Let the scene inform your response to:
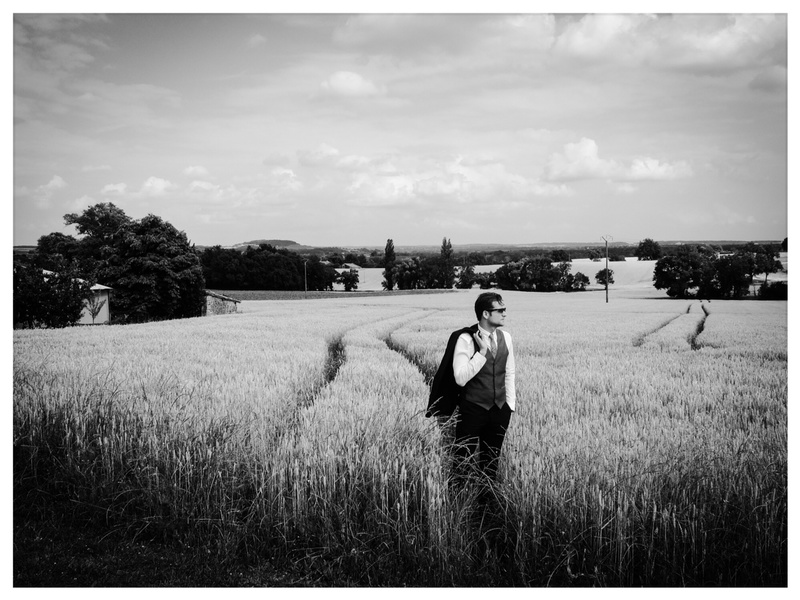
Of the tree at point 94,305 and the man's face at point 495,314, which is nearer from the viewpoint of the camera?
the man's face at point 495,314

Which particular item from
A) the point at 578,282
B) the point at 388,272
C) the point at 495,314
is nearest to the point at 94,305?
the point at 388,272

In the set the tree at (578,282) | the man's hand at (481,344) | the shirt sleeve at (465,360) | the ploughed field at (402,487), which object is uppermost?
the tree at (578,282)

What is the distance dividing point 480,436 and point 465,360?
0.77 meters

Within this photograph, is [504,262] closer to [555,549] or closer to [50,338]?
[50,338]

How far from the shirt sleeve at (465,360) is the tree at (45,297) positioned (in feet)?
79.7

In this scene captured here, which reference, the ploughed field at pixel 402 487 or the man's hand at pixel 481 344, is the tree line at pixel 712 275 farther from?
the man's hand at pixel 481 344

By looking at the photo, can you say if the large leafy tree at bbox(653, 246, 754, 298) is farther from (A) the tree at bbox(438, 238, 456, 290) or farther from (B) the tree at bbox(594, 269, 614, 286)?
(A) the tree at bbox(438, 238, 456, 290)

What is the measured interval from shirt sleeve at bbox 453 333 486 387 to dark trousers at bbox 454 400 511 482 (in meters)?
0.33

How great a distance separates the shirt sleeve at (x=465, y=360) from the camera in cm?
439

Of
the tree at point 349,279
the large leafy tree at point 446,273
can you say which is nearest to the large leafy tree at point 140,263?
the tree at point 349,279

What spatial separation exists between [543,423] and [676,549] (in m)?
2.78

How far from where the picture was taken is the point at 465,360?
14.6 ft

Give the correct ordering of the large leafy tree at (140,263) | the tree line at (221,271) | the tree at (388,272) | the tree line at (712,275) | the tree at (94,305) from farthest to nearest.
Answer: the tree at (388,272) < the large leafy tree at (140,263) < the tree at (94,305) < the tree line at (221,271) < the tree line at (712,275)

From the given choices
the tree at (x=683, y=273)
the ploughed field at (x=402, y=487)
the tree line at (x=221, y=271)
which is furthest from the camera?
the tree at (x=683, y=273)
